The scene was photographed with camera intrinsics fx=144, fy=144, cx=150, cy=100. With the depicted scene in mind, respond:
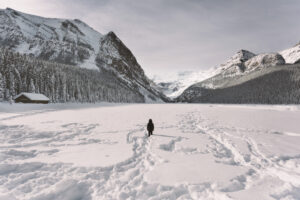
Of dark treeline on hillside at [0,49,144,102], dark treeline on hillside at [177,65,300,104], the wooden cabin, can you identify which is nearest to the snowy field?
the wooden cabin

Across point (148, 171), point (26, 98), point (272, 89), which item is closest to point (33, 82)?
point (26, 98)

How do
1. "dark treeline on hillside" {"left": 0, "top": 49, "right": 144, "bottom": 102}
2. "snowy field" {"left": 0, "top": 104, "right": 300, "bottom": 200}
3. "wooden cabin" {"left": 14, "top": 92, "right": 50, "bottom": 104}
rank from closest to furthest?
"snowy field" {"left": 0, "top": 104, "right": 300, "bottom": 200} < "wooden cabin" {"left": 14, "top": 92, "right": 50, "bottom": 104} < "dark treeline on hillside" {"left": 0, "top": 49, "right": 144, "bottom": 102}

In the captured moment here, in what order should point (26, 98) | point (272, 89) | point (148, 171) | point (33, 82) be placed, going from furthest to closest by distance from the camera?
point (272, 89), point (33, 82), point (26, 98), point (148, 171)

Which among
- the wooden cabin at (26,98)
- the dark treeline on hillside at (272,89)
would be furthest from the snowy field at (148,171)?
the dark treeline on hillside at (272,89)

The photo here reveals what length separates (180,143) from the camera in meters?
9.27

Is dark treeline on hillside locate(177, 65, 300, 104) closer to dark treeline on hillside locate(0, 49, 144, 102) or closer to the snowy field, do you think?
dark treeline on hillside locate(0, 49, 144, 102)

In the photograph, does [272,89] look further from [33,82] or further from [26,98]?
[33,82]

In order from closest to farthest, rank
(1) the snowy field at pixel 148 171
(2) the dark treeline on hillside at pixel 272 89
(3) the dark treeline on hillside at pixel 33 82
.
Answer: (1) the snowy field at pixel 148 171
(3) the dark treeline on hillside at pixel 33 82
(2) the dark treeline on hillside at pixel 272 89

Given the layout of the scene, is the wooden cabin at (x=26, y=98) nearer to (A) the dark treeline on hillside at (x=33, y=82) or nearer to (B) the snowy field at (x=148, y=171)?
(A) the dark treeline on hillside at (x=33, y=82)

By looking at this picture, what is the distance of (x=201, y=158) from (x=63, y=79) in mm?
86800

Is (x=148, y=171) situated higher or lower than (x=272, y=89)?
lower

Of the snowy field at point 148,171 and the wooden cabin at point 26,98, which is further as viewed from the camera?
the wooden cabin at point 26,98

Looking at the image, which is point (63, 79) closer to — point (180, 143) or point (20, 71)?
point (20, 71)

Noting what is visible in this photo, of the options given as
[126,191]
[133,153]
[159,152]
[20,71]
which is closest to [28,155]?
[133,153]
